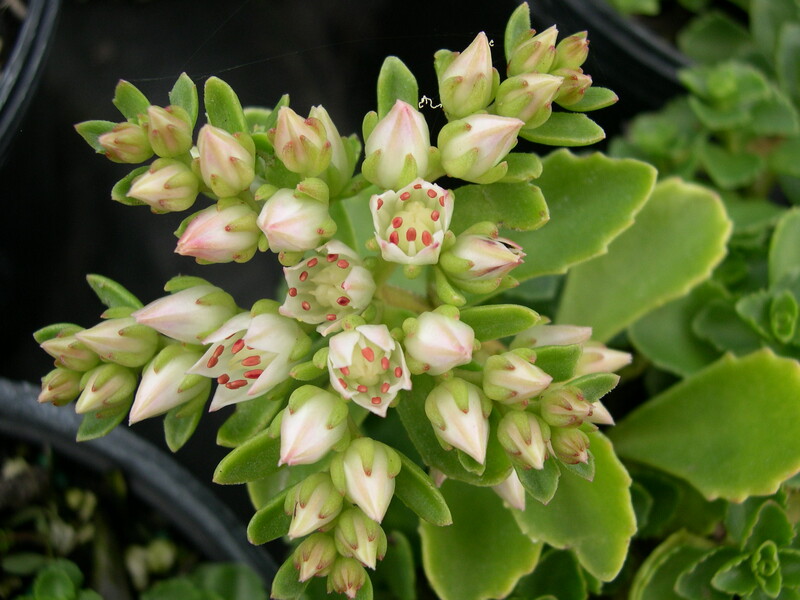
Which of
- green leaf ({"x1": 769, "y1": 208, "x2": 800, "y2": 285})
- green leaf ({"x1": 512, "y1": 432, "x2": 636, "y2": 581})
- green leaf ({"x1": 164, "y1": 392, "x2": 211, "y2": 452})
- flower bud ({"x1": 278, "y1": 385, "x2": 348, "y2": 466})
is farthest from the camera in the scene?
green leaf ({"x1": 769, "y1": 208, "x2": 800, "y2": 285})

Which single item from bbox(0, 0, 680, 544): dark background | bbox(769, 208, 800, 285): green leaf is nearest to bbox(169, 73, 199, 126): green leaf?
bbox(0, 0, 680, 544): dark background

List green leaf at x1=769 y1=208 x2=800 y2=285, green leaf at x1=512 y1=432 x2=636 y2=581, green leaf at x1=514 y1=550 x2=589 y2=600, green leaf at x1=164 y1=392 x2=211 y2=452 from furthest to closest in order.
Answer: green leaf at x1=769 y1=208 x2=800 y2=285
green leaf at x1=514 y1=550 x2=589 y2=600
green leaf at x1=512 y1=432 x2=636 y2=581
green leaf at x1=164 y1=392 x2=211 y2=452

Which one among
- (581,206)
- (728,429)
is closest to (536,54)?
(581,206)

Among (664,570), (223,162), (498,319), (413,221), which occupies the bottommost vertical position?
(664,570)

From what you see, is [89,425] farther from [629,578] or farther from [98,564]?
[629,578]

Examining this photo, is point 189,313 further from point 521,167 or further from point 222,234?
point 521,167

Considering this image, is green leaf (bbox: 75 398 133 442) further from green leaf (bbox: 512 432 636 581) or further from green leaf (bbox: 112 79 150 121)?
green leaf (bbox: 512 432 636 581)

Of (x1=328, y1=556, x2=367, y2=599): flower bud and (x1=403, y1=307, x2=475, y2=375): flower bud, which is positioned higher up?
(x1=403, y1=307, x2=475, y2=375): flower bud
